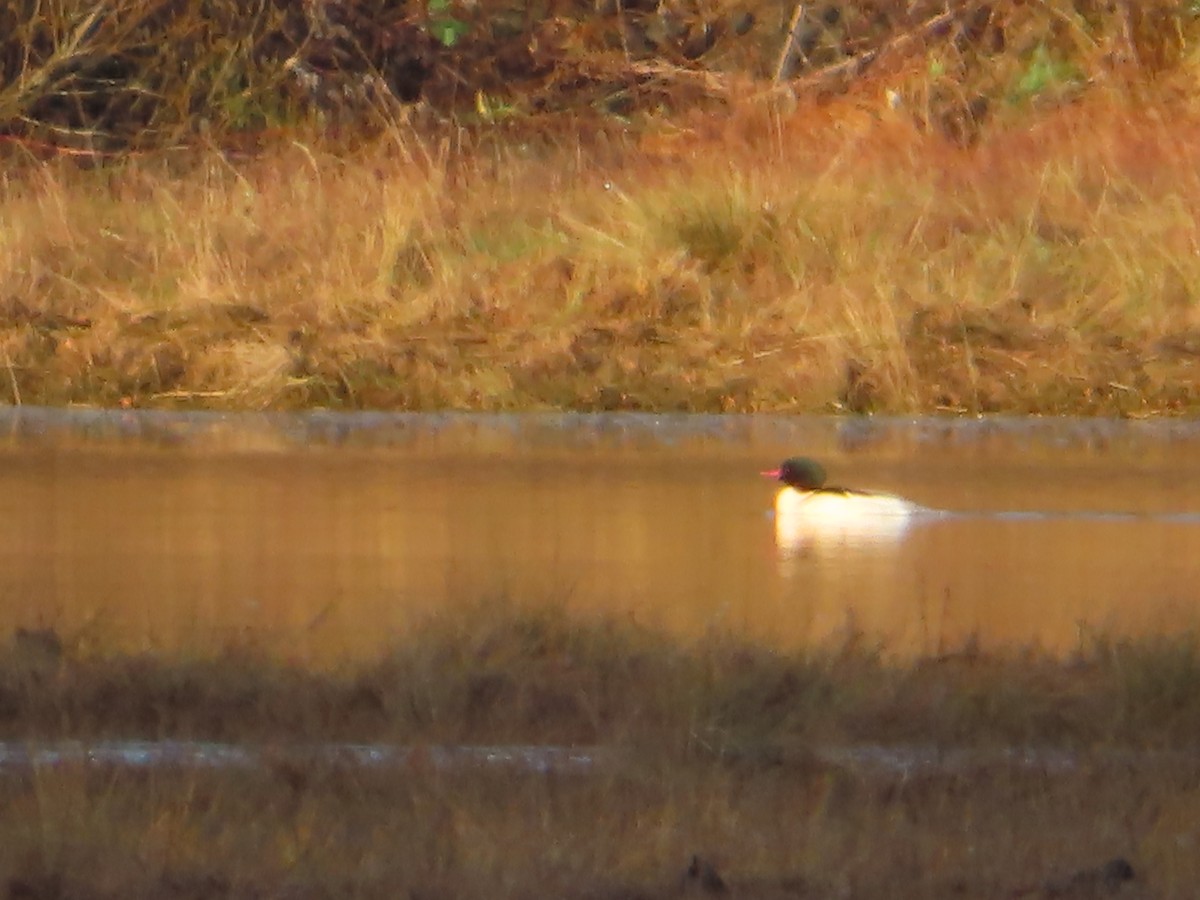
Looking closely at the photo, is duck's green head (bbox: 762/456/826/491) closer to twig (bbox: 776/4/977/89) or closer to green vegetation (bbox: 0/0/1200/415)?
green vegetation (bbox: 0/0/1200/415)

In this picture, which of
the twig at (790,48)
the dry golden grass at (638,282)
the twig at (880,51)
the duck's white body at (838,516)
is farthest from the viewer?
the twig at (790,48)

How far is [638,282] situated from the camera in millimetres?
14258

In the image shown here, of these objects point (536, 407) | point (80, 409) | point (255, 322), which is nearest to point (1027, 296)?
point (536, 407)

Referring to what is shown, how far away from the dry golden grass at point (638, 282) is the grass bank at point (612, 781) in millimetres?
6351

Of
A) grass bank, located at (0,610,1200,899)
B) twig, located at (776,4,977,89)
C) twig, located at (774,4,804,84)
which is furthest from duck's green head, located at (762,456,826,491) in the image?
twig, located at (774,4,804,84)

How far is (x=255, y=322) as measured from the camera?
1375cm

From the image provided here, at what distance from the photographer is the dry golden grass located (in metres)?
13.1

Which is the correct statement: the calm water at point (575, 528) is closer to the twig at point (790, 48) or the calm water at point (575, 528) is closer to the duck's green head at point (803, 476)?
the duck's green head at point (803, 476)

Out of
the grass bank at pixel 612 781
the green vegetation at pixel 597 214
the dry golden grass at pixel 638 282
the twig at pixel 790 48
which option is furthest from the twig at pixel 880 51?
the grass bank at pixel 612 781

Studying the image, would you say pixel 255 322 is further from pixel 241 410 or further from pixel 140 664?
pixel 140 664

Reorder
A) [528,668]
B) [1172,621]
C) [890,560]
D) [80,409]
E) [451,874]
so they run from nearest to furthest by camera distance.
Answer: [451,874]
[528,668]
[1172,621]
[890,560]
[80,409]

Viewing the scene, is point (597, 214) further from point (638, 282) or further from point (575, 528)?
point (575, 528)

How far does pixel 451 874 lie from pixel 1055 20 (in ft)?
57.4

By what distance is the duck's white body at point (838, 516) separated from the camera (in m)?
9.69
